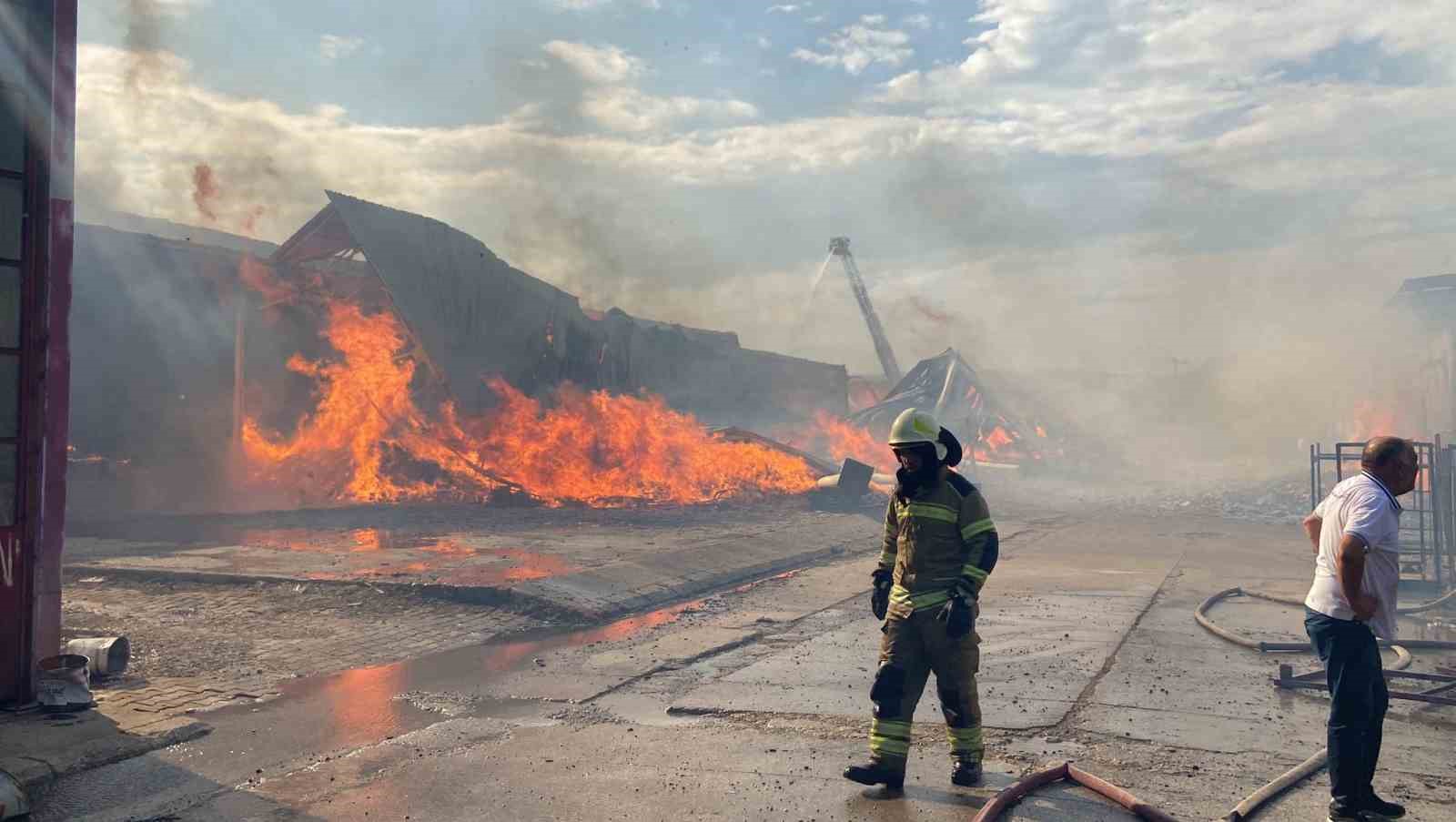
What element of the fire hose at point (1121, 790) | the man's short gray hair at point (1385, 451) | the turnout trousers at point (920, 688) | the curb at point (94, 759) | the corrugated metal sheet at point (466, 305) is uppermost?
the corrugated metal sheet at point (466, 305)

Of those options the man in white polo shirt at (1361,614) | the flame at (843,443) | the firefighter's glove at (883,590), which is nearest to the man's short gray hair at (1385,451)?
the man in white polo shirt at (1361,614)

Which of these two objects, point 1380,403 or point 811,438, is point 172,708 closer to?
point 811,438

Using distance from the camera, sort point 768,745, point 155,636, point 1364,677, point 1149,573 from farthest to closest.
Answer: point 1149,573
point 155,636
point 768,745
point 1364,677

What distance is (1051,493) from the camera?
3372 cm

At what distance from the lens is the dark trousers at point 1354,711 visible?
4656 millimetres

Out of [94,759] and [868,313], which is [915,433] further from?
[868,313]

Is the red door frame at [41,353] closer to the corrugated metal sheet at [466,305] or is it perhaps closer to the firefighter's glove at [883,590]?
the firefighter's glove at [883,590]

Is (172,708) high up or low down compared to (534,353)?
down

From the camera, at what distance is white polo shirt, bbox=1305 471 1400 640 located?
4566 mm

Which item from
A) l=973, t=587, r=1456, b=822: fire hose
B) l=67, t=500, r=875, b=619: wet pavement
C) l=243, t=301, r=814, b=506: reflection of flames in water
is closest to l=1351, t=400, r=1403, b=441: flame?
l=243, t=301, r=814, b=506: reflection of flames in water

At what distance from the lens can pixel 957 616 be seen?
5219 mm

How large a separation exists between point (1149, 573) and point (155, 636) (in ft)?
39.1

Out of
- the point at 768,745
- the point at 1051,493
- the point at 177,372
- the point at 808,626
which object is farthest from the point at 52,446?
the point at 1051,493

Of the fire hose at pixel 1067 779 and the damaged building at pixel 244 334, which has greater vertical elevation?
the damaged building at pixel 244 334
